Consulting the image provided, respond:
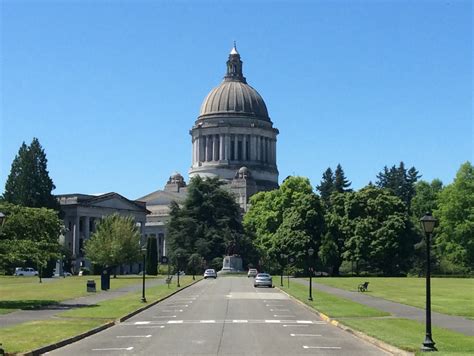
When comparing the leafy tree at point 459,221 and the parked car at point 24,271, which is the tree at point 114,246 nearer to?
the parked car at point 24,271

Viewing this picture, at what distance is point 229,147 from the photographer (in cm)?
19312

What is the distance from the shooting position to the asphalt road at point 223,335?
2209 centimetres

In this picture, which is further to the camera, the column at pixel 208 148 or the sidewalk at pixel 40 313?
the column at pixel 208 148

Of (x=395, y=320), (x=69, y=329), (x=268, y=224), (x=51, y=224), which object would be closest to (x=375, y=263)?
(x=268, y=224)

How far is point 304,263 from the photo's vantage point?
10612 centimetres

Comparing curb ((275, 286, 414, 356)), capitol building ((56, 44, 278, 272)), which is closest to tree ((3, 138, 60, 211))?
capitol building ((56, 44, 278, 272))

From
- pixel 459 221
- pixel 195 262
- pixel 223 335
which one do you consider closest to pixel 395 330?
pixel 223 335

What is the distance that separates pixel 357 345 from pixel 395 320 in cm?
906

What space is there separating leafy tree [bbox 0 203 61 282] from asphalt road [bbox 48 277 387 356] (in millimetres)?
7826

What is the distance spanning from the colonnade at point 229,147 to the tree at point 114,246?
85.9 m

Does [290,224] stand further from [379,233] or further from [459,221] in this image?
[459,221]

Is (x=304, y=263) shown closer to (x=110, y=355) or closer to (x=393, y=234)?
(x=393, y=234)

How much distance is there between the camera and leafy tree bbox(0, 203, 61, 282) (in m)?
43.1

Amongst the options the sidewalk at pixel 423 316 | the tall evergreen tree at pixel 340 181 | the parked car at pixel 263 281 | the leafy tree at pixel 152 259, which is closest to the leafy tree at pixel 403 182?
the tall evergreen tree at pixel 340 181
